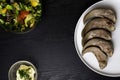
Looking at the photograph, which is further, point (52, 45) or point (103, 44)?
point (52, 45)

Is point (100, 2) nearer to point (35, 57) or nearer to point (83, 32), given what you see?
point (83, 32)

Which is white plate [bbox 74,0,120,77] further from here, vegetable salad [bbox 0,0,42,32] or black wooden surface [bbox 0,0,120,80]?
vegetable salad [bbox 0,0,42,32]

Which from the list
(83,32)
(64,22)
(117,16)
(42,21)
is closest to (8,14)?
(42,21)

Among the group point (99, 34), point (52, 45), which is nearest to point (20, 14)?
point (52, 45)

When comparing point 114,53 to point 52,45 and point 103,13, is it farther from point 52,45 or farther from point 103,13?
point 52,45

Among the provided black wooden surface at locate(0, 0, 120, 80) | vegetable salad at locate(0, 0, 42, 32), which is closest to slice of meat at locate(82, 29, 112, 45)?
black wooden surface at locate(0, 0, 120, 80)

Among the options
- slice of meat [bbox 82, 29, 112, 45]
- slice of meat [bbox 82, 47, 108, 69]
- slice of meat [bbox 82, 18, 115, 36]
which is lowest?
slice of meat [bbox 82, 47, 108, 69]
